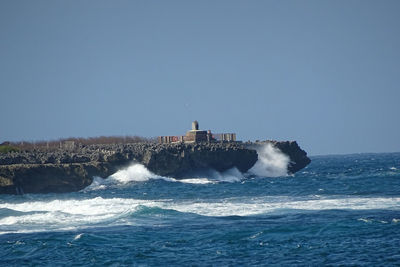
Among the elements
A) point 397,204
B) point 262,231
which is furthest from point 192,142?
point 262,231

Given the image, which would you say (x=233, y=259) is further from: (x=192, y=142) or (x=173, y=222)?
(x=192, y=142)

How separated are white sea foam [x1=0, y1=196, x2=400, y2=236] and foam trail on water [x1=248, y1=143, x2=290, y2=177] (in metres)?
36.0

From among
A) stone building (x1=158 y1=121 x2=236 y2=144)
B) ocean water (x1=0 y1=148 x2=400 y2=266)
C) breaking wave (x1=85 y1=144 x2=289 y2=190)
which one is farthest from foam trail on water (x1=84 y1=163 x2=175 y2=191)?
ocean water (x1=0 y1=148 x2=400 y2=266)

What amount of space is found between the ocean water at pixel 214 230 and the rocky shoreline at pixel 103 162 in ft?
28.3

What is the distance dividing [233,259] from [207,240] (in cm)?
389

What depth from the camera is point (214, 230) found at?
96.3 feet

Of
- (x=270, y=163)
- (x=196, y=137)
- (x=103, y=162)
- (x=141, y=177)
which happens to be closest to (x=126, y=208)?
(x=103, y=162)

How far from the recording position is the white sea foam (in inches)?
1341

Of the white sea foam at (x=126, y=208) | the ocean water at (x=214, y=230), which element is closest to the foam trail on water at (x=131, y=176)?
the ocean water at (x=214, y=230)

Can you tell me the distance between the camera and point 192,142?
3014 inches

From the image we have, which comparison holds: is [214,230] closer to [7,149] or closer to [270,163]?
[7,149]

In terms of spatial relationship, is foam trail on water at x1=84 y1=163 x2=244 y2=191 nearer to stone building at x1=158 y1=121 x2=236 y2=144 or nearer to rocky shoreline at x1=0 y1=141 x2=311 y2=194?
rocky shoreline at x1=0 y1=141 x2=311 y2=194

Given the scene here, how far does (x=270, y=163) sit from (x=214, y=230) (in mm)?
53531

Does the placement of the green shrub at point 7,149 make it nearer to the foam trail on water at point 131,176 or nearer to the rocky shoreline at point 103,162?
the rocky shoreline at point 103,162
